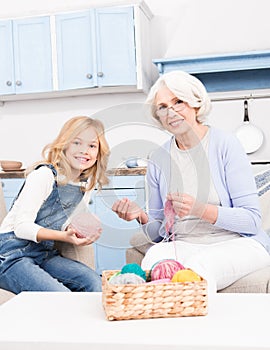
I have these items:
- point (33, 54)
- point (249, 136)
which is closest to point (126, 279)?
point (249, 136)

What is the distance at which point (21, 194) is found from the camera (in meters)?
2.17

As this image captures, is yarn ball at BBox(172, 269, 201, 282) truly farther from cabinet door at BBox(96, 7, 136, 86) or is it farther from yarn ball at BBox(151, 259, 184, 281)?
cabinet door at BBox(96, 7, 136, 86)

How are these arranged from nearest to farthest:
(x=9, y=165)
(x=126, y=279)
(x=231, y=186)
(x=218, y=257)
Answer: (x=126, y=279) < (x=218, y=257) < (x=231, y=186) < (x=9, y=165)

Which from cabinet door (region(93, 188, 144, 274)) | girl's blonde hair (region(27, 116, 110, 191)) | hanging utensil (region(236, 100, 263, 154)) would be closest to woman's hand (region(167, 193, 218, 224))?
cabinet door (region(93, 188, 144, 274))

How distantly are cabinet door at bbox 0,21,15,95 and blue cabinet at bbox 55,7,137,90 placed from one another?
13.7 inches

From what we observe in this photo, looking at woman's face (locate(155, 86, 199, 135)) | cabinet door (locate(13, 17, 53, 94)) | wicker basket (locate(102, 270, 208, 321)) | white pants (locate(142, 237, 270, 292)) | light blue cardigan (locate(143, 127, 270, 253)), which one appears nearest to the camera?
wicker basket (locate(102, 270, 208, 321))

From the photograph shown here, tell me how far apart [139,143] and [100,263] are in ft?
7.55

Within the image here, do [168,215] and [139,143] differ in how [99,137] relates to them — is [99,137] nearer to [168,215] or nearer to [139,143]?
[139,143]

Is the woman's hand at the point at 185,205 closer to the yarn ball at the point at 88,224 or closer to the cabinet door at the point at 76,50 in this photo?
the yarn ball at the point at 88,224

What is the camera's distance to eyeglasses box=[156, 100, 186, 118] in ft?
5.16

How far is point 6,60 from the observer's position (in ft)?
13.1

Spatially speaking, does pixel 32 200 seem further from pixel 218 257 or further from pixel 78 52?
pixel 78 52

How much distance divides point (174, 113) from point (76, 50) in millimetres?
2301

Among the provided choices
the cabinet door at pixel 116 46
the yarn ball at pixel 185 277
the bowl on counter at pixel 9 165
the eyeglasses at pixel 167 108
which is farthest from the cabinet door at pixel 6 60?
the yarn ball at pixel 185 277
